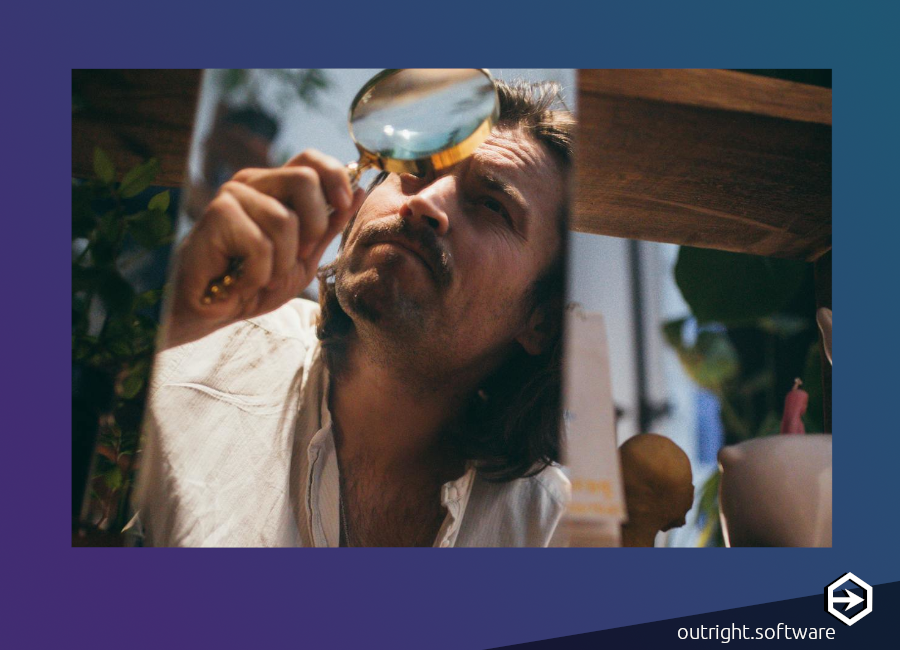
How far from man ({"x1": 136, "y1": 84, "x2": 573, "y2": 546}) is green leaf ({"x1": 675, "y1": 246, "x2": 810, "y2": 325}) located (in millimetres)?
159

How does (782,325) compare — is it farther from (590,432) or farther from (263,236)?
(263,236)

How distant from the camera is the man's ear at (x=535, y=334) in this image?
1108 millimetres

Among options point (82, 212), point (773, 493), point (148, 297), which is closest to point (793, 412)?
point (773, 493)

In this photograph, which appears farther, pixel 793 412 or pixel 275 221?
pixel 793 412

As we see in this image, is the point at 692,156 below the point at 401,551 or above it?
above

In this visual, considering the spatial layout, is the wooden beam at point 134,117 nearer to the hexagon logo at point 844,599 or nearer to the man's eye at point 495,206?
the man's eye at point 495,206

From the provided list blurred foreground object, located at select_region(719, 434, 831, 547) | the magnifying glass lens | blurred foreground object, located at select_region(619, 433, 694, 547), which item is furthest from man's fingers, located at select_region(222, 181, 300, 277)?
Answer: blurred foreground object, located at select_region(719, 434, 831, 547)

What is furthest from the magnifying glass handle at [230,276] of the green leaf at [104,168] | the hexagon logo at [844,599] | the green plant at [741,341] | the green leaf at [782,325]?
the hexagon logo at [844,599]

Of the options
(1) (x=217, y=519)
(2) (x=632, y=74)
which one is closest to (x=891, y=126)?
(2) (x=632, y=74)

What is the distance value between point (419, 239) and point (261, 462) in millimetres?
299

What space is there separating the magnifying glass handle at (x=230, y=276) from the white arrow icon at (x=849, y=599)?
0.72 meters

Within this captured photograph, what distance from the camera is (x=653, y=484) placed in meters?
1.11

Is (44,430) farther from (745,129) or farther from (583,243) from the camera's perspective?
(745,129)

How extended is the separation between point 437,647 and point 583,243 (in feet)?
1.62
